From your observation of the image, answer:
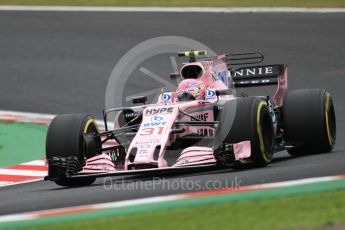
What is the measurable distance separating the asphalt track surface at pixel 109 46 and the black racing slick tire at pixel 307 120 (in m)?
0.27

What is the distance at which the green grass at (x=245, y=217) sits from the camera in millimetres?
7207

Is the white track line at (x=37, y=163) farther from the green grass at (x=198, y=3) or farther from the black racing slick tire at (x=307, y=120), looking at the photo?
the green grass at (x=198, y=3)

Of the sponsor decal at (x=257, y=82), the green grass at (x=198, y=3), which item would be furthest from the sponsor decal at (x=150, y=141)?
the green grass at (x=198, y=3)

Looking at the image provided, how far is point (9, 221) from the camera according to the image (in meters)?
8.10

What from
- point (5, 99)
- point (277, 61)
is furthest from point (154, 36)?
point (5, 99)

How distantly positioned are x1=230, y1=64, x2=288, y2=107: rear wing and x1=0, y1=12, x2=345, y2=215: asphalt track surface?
893 mm

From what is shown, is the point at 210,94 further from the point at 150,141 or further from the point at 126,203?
the point at 126,203

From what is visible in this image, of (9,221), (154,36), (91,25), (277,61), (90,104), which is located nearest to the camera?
(9,221)

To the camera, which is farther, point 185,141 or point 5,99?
point 5,99

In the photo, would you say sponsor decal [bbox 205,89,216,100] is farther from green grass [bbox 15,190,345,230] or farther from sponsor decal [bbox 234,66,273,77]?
green grass [bbox 15,190,345,230]

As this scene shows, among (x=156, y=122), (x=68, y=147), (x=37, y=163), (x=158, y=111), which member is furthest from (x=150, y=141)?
(x=37, y=163)

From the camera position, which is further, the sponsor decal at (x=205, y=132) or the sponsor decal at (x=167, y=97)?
the sponsor decal at (x=167, y=97)

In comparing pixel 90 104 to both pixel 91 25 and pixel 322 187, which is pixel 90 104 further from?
pixel 322 187

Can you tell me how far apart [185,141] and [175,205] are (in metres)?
3.52
